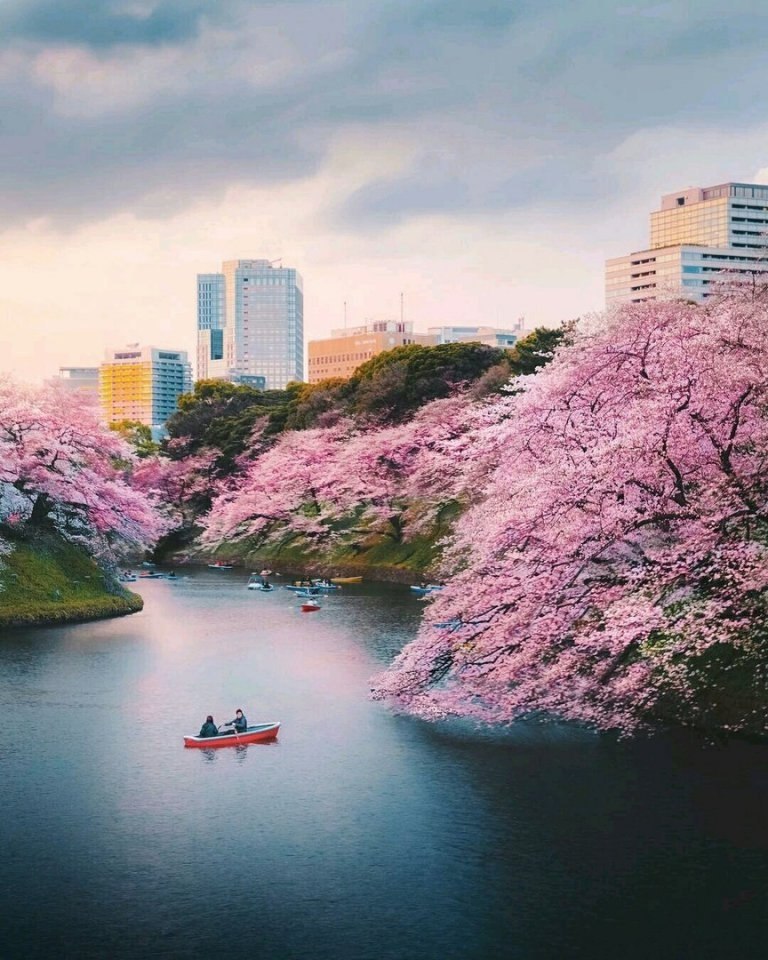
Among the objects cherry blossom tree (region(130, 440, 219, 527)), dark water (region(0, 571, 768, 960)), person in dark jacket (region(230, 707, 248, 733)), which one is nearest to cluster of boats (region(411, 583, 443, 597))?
dark water (region(0, 571, 768, 960))

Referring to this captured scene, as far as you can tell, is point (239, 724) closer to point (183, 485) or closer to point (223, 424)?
point (183, 485)

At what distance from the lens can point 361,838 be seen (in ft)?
77.3

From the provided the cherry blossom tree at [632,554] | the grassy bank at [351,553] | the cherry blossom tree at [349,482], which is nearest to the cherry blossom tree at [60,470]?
the grassy bank at [351,553]

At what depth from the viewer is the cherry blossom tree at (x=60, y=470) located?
190 feet

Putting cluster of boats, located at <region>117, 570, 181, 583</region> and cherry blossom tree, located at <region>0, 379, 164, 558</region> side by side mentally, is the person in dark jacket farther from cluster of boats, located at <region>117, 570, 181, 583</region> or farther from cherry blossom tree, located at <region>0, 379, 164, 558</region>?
cluster of boats, located at <region>117, 570, 181, 583</region>

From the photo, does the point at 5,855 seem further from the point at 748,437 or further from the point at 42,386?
the point at 42,386

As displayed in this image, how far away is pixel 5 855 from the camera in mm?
22875

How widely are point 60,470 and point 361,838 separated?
130 feet

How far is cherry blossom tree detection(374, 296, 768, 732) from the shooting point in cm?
2791

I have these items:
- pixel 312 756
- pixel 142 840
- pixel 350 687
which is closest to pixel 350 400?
pixel 350 687

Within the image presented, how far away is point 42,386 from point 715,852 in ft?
154

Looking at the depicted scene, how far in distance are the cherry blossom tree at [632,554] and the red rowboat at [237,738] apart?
137 inches

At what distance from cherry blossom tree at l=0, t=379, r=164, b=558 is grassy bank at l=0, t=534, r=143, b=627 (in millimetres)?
1539

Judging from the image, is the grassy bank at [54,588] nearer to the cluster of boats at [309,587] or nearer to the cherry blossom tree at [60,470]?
the cherry blossom tree at [60,470]
